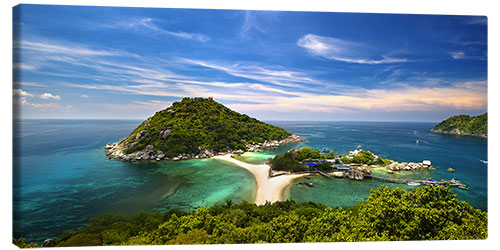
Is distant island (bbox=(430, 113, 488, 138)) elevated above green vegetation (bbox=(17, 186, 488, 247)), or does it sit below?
above

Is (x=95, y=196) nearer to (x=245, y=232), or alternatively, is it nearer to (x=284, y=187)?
(x=245, y=232)

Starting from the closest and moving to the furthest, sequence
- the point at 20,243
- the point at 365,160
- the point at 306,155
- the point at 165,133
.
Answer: the point at 20,243 → the point at 306,155 → the point at 365,160 → the point at 165,133

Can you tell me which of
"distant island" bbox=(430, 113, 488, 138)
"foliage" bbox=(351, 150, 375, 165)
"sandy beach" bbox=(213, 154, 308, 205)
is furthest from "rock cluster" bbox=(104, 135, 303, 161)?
"distant island" bbox=(430, 113, 488, 138)

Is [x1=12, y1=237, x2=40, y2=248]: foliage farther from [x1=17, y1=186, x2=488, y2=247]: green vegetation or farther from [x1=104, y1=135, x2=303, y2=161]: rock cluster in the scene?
[x1=104, y1=135, x2=303, y2=161]: rock cluster

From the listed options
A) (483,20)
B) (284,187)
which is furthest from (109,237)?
(483,20)

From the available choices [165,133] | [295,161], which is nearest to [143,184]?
[165,133]

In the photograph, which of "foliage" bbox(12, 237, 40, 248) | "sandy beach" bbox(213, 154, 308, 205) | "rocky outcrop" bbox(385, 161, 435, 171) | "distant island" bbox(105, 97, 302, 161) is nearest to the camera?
"foliage" bbox(12, 237, 40, 248)

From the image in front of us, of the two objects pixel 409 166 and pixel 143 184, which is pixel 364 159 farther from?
pixel 143 184
